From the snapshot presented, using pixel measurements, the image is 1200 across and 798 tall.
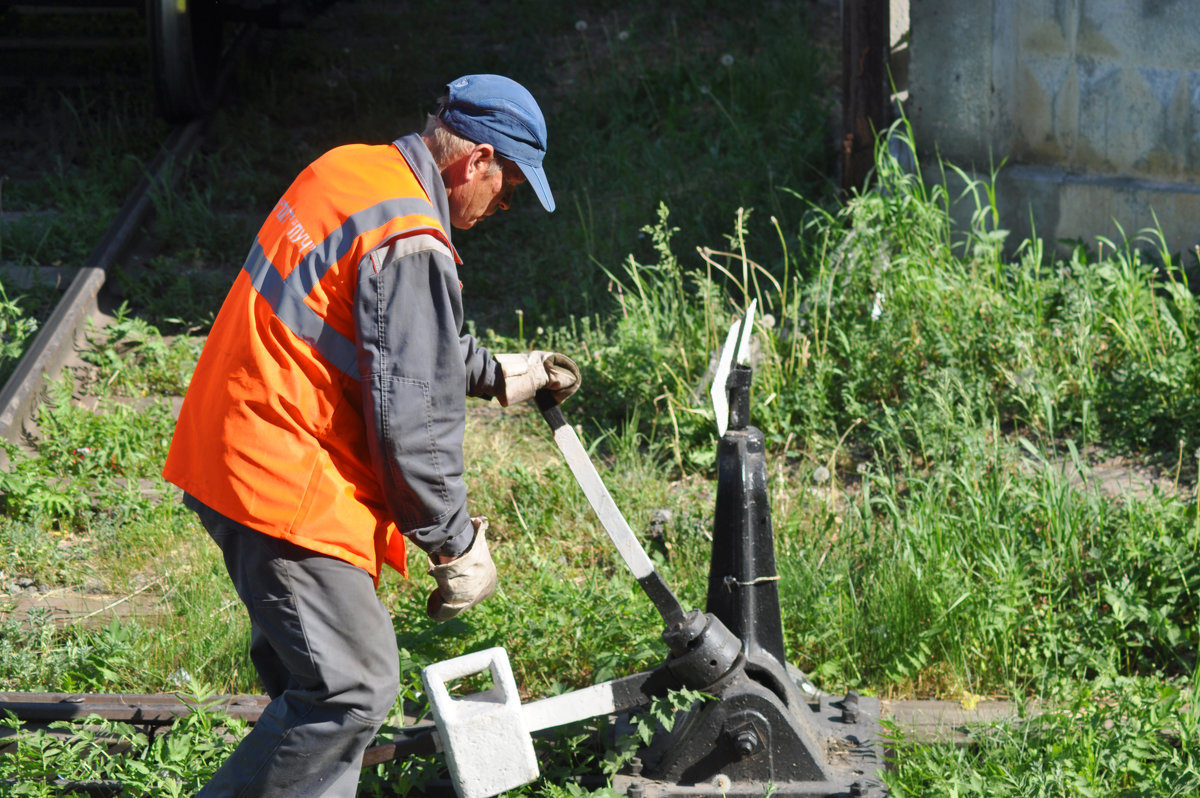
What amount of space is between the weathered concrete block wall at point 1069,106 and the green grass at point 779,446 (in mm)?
185

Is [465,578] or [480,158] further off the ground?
[480,158]

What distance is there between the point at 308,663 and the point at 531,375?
91cm

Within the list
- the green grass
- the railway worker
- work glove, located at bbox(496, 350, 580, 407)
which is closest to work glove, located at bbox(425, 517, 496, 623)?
the railway worker

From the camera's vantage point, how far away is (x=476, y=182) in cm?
275

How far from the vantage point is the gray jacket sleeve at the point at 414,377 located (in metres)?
2.42

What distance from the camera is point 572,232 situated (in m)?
6.54

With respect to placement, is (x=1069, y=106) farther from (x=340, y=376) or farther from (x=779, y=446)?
(x=340, y=376)

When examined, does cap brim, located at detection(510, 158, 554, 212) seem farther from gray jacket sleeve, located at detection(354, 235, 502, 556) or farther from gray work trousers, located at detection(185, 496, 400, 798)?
gray work trousers, located at detection(185, 496, 400, 798)

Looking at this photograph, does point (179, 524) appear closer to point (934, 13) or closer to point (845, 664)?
point (845, 664)

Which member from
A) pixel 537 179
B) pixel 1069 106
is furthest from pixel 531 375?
pixel 1069 106

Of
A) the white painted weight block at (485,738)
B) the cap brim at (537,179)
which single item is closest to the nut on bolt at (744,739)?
the white painted weight block at (485,738)

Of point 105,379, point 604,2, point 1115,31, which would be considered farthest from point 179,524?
point 604,2

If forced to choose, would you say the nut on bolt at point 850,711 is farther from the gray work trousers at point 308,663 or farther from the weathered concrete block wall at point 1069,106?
the weathered concrete block wall at point 1069,106

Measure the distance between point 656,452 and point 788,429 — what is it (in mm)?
577
